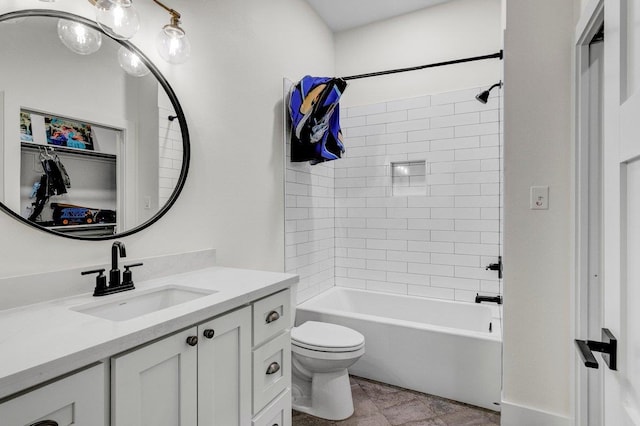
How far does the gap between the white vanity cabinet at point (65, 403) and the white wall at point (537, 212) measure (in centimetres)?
188

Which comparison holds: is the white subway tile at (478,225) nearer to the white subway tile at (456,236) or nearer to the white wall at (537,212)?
the white subway tile at (456,236)

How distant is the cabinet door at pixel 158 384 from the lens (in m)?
0.85

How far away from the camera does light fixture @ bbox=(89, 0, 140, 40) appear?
1243mm

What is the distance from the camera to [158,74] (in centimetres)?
160

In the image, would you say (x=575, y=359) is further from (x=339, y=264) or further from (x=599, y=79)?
(x=339, y=264)

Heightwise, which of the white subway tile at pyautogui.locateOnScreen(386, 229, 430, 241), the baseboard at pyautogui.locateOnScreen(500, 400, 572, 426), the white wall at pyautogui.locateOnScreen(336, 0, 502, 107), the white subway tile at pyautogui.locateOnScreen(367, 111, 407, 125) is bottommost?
the baseboard at pyautogui.locateOnScreen(500, 400, 572, 426)

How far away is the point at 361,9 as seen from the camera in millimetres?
3119

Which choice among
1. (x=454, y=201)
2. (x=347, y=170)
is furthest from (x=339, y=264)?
(x=454, y=201)

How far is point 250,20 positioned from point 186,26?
0.63 metres

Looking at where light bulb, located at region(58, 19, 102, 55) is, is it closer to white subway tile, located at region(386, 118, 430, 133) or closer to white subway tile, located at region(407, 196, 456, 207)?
white subway tile, located at region(386, 118, 430, 133)

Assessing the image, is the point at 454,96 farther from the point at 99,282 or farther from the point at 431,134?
the point at 99,282

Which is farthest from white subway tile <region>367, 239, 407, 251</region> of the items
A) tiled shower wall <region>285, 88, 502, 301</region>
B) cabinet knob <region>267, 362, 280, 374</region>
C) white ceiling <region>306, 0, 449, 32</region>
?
white ceiling <region>306, 0, 449, 32</region>

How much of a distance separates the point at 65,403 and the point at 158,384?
245 mm

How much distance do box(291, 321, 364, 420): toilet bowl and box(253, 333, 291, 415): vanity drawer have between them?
458 mm
